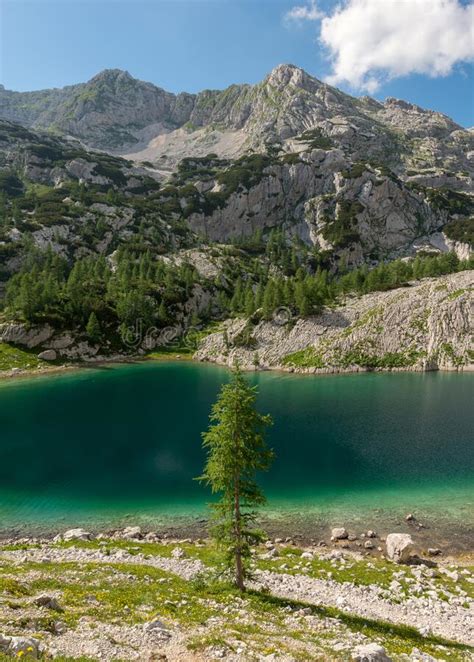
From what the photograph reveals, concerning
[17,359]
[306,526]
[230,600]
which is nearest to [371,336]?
[306,526]

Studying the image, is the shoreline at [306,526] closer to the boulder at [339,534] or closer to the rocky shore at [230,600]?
the boulder at [339,534]

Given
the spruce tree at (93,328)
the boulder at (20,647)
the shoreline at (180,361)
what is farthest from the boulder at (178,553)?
the spruce tree at (93,328)

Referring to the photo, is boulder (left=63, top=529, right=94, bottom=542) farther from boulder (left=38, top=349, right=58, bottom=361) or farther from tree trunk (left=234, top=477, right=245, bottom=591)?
boulder (left=38, top=349, right=58, bottom=361)

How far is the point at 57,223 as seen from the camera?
630ft

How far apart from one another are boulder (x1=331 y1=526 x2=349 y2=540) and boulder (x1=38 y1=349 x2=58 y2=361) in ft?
337

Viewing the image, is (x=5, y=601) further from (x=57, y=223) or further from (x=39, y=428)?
(x=57, y=223)

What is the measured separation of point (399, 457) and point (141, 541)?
32881 mm

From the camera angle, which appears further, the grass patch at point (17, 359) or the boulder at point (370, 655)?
the grass patch at point (17, 359)

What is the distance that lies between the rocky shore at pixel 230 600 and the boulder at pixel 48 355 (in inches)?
3474

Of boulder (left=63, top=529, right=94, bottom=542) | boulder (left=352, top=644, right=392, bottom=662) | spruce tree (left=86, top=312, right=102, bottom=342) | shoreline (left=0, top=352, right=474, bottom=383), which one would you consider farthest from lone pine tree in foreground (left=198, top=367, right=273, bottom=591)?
spruce tree (left=86, top=312, right=102, bottom=342)

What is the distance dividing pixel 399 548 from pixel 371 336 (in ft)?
272

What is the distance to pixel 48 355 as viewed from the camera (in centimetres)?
11150

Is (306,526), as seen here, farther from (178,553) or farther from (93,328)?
(93,328)

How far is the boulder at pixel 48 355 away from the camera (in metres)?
110
